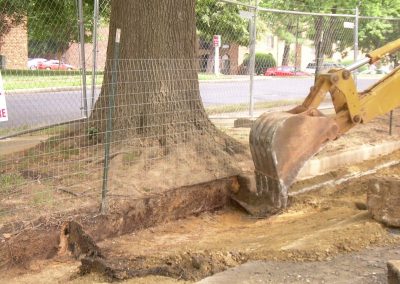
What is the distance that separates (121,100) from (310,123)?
2865 mm

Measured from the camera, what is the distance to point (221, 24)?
12898 millimetres

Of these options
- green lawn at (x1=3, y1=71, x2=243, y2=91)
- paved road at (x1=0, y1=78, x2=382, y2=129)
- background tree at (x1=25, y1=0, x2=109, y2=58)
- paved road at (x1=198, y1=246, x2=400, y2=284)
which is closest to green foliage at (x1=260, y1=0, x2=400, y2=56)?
paved road at (x1=0, y1=78, x2=382, y2=129)

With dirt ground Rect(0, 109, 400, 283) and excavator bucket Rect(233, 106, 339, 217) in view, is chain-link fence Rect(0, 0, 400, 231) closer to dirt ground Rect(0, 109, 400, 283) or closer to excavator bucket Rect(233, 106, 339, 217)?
dirt ground Rect(0, 109, 400, 283)

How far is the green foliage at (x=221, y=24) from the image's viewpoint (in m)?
12.5

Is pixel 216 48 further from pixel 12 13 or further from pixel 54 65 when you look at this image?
pixel 12 13

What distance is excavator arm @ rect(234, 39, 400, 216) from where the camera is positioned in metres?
6.17

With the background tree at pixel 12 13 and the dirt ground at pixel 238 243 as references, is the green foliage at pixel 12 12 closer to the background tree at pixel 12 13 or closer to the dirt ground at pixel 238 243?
the background tree at pixel 12 13

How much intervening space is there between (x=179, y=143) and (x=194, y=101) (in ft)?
2.54

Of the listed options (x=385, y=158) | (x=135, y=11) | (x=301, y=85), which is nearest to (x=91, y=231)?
(x=135, y=11)

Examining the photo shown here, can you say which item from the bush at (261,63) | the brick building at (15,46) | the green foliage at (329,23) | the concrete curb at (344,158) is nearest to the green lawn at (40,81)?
the bush at (261,63)

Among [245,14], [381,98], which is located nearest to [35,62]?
[245,14]

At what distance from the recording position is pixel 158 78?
789cm

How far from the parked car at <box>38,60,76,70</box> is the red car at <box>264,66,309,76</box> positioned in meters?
4.73

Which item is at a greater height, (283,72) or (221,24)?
(221,24)
